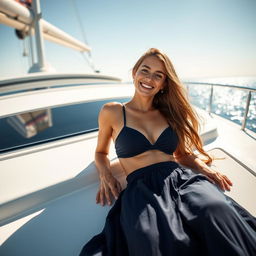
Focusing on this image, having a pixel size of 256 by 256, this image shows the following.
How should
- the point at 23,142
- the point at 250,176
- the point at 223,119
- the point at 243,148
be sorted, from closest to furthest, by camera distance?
the point at 250,176 → the point at 23,142 → the point at 243,148 → the point at 223,119

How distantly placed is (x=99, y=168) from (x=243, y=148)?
6.43ft

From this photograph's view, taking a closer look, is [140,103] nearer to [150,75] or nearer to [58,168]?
[150,75]

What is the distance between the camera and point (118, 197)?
125 cm

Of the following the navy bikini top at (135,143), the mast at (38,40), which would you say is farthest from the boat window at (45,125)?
the mast at (38,40)

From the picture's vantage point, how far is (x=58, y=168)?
4.98 feet

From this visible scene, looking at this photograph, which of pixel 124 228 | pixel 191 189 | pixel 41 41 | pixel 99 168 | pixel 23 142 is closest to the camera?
pixel 124 228

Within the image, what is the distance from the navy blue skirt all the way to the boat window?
1282 mm

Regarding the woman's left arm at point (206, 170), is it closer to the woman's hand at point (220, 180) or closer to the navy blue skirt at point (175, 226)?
the woman's hand at point (220, 180)

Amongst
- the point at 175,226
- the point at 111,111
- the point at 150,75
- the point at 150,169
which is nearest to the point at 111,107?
the point at 111,111

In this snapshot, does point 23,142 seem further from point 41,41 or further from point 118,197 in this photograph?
point 41,41

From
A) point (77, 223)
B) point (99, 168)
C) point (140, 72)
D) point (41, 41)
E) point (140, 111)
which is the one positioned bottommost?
point (77, 223)

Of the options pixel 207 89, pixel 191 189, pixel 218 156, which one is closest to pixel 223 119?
pixel 207 89

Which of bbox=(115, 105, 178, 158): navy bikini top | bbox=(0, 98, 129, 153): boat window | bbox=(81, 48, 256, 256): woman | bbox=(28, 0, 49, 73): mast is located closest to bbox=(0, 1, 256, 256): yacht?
bbox=(0, 98, 129, 153): boat window

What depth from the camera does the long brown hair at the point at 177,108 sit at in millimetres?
1622
